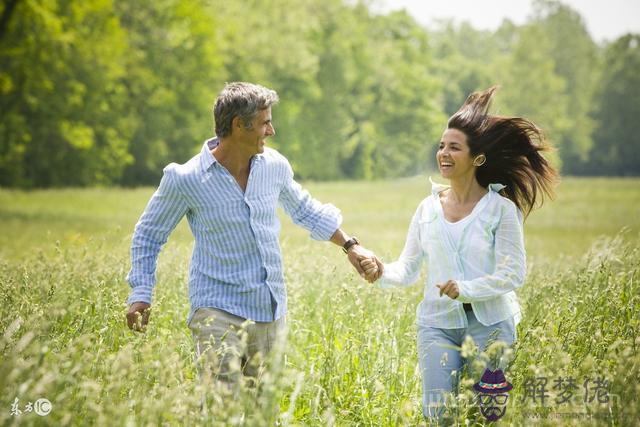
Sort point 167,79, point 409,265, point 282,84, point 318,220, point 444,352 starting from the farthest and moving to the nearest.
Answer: point 282,84, point 167,79, point 318,220, point 409,265, point 444,352

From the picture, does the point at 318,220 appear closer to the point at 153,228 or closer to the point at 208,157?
the point at 208,157

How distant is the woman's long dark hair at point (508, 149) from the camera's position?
495cm

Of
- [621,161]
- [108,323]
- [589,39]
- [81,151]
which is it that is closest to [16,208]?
[81,151]

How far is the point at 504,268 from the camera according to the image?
4.44 metres

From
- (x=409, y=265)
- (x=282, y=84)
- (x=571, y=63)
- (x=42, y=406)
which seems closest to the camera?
(x=42, y=406)

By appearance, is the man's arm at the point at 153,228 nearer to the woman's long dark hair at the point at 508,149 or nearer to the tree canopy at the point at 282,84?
the woman's long dark hair at the point at 508,149

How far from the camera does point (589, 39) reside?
8612 centimetres

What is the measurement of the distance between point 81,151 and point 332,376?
37.2m

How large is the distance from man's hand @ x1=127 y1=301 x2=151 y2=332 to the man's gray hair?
114 cm

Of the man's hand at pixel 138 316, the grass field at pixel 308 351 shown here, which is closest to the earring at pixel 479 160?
the grass field at pixel 308 351

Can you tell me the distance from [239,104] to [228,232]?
77 cm

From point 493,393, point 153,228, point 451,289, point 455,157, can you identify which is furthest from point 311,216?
point 493,393

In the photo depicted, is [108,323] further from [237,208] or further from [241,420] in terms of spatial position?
[241,420]

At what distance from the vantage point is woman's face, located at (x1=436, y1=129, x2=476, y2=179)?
4848 mm
